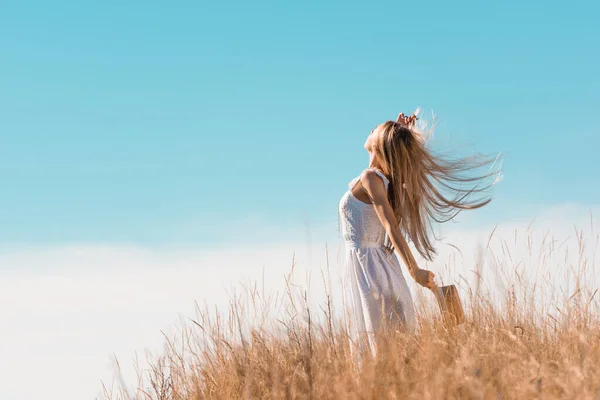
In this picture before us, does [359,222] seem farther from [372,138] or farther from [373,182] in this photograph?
[372,138]

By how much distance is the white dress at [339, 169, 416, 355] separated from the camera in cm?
467

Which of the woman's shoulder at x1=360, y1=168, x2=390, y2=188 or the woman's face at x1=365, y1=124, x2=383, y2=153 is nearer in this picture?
the woman's shoulder at x1=360, y1=168, x2=390, y2=188

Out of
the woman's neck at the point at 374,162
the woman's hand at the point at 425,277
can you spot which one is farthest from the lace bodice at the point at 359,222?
the woman's hand at the point at 425,277

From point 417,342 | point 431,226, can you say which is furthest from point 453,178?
point 417,342

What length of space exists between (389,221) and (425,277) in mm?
415

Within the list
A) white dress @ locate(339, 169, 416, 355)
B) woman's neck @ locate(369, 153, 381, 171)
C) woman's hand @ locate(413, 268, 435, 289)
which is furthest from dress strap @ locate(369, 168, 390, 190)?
woman's hand @ locate(413, 268, 435, 289)

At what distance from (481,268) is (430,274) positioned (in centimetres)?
98

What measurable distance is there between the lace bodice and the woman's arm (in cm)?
9

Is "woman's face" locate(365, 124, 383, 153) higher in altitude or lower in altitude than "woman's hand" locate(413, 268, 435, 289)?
higher

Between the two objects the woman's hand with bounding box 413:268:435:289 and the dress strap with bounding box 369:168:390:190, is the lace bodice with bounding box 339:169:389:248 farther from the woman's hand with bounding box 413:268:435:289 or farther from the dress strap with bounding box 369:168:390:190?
the woman's hand with bounding box 413:268:435:289

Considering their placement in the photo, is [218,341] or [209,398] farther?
[218,341]

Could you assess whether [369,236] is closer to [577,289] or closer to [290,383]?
[290,383]

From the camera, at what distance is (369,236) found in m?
4.71

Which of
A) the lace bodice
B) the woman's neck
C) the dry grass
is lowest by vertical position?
the dry grass
